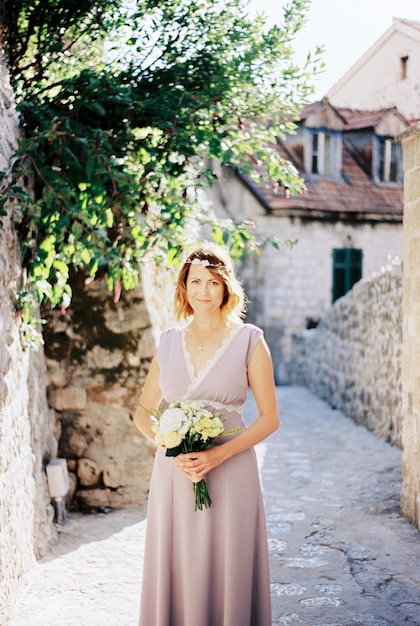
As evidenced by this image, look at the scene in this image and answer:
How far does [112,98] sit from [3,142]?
95 centimetres

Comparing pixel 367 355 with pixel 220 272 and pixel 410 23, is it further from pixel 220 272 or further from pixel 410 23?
pixel 220 272

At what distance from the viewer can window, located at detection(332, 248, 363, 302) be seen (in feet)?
53.9

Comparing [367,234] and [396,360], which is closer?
[396,360]

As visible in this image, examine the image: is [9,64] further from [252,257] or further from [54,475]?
[252,257]

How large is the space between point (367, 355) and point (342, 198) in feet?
25.0

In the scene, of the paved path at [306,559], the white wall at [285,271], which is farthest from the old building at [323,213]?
the paved path at [306,559]

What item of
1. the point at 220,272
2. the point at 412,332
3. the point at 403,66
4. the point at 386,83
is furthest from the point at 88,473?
the point at 386,83

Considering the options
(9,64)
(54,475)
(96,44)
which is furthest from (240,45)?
(54,475)

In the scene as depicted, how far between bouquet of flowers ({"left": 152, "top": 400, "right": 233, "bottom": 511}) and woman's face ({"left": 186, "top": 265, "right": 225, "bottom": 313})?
0.42m

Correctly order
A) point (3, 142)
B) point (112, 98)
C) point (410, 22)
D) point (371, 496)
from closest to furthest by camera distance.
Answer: point (3, 142)
point (112, 98)
point (371, 496)
point (410, 22)

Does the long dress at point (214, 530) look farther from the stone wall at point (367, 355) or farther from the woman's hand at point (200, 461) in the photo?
the stone wall at point (367, 355)

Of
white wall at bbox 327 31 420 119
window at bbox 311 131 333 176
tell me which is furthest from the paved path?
window at bbox 311 131 333 176

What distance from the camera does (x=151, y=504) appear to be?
2945 mm

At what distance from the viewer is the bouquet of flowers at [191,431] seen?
8.73 feet
